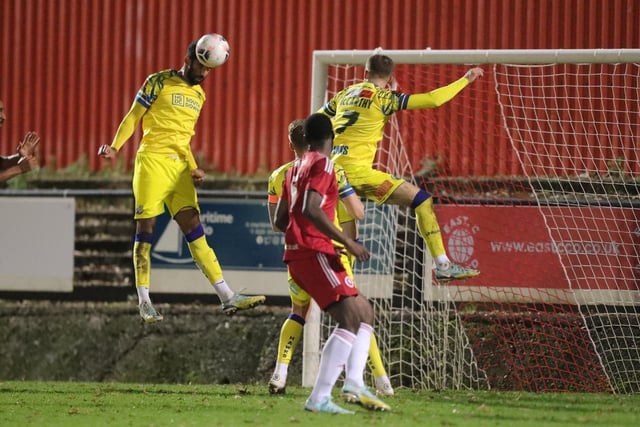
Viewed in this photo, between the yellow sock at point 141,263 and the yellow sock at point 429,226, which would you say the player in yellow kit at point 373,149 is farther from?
the yellow sock at point 141,263

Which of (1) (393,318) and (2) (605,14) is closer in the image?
(1) (393,318)

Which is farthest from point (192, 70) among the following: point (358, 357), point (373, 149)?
point (358, 357)

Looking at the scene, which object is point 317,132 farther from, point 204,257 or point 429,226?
point 204,257

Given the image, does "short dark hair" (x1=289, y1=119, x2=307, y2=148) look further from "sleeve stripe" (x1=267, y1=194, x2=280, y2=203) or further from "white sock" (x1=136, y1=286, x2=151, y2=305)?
"white sock" (x1=136, y1=286, x2=151, y2=305)

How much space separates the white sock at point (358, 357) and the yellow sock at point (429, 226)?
1911mm

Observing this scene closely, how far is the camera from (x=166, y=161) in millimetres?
9305

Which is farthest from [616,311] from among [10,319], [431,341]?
[10,319]

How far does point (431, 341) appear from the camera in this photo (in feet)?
37.3

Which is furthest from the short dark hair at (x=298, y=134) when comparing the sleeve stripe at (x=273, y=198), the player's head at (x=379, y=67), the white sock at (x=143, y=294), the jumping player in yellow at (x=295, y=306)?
the white sock at (x=143, y=294)

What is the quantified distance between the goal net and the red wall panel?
42.3 inches

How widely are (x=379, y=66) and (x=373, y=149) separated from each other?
2.10ft

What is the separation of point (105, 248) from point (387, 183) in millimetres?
6007

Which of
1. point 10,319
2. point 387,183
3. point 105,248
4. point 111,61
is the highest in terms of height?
point 111,61

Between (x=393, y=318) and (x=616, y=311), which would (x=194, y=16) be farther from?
(x=616, y=311)
